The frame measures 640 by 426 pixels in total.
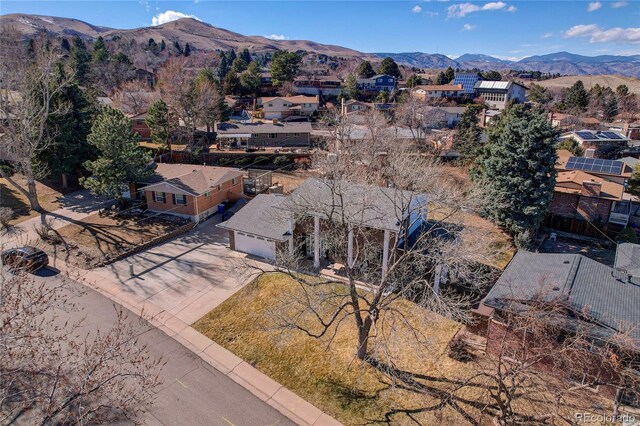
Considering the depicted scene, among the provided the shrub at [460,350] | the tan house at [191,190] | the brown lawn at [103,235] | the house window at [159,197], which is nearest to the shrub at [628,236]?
the shrub at [460,350]

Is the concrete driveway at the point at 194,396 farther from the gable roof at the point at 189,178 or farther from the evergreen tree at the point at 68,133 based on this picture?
the evergreen tree at the point at 68,133

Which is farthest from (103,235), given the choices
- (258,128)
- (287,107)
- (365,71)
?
(365,71)

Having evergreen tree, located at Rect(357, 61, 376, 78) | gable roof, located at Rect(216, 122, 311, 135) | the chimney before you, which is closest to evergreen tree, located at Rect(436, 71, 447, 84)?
evergreen tree, located at Rect(357, 61, 376, 78)

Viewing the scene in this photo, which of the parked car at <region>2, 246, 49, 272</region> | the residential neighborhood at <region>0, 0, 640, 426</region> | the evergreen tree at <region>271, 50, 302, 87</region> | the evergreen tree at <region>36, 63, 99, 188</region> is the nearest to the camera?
the residential neighborhood at <region>0, 0, 640, 426</region>

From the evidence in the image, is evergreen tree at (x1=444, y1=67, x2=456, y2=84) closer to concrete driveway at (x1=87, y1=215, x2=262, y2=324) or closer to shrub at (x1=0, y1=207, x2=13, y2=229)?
concrete driveway at (x1=87, y1=215, x2=262, y2=324)

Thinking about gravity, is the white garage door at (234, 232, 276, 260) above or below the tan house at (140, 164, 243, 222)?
below

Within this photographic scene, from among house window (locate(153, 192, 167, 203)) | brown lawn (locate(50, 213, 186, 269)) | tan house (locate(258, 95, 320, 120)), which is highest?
tan house (locate(258, 95, 320, 120))

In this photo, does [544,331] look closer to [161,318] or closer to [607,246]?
[161,318]
